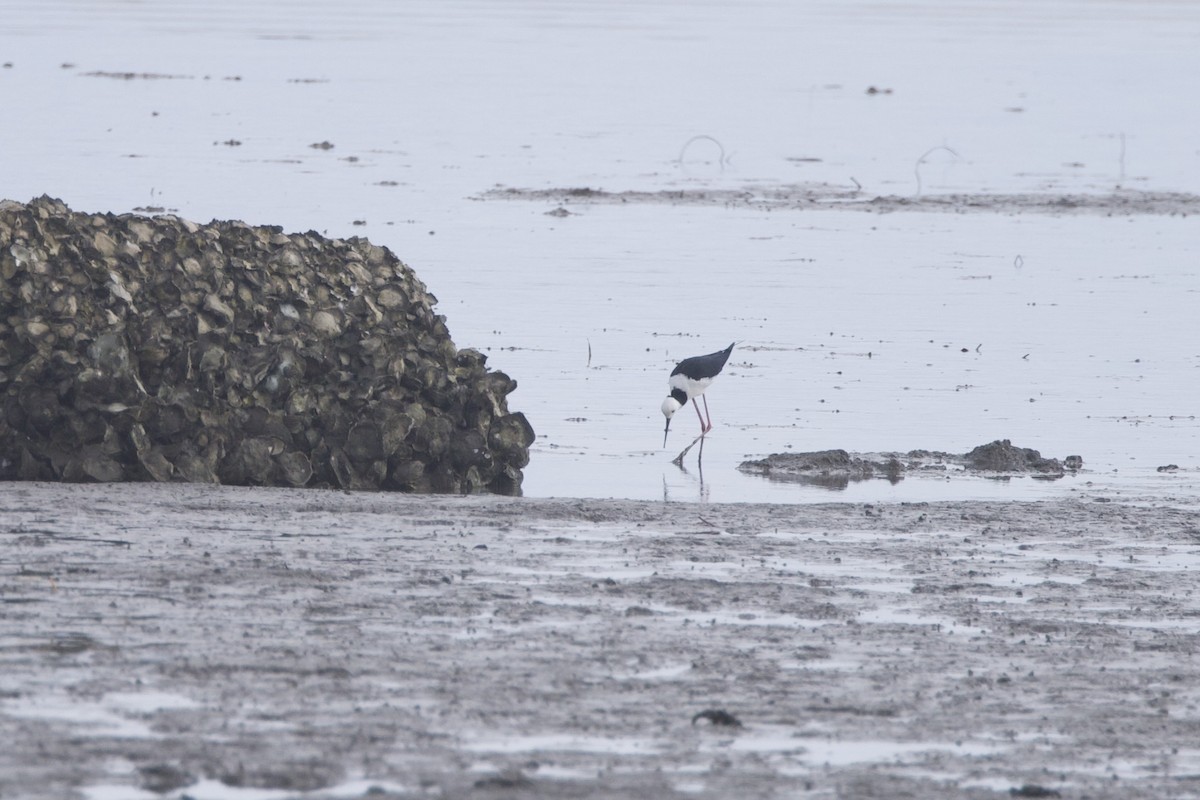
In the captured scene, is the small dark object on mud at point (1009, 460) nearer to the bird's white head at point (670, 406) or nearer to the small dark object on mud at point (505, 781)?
the bird's white head at point (670, 406)

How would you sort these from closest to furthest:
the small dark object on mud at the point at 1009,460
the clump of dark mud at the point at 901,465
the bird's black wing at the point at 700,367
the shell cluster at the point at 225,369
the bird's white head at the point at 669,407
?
the shell cluster at the point at 225,369
the clump of dark mud at the point at 901,465
the small dark object on mud at the point at 1009,460
the bird's white head at the point at 669,407
the bird's black wing at the point at 700,367

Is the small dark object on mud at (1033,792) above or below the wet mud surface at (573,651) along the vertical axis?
below

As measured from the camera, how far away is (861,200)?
29.1 metres

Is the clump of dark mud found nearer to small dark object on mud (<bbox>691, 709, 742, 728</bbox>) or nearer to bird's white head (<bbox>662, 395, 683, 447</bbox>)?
bird's white head (<bbox>662, 395, 683, 447</bbox>)

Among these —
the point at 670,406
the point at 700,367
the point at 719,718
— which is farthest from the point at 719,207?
the point at 719,718

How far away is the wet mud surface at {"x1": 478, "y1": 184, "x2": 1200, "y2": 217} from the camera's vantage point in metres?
28.4

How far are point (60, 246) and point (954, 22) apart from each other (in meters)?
72.9

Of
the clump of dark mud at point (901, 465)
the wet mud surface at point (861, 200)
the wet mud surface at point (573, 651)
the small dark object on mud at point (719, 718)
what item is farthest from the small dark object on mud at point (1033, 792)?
the wet mud surface at point (861, 200)

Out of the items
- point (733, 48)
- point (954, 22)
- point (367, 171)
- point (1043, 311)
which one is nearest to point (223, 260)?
point (1043, 311)

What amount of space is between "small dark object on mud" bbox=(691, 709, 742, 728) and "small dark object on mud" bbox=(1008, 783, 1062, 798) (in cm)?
95

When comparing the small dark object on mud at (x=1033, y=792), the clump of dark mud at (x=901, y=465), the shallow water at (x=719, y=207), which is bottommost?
the small dark object on mud at (x=1033, y=792)

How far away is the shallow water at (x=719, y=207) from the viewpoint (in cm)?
1434

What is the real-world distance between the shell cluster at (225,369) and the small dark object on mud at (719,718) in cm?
450

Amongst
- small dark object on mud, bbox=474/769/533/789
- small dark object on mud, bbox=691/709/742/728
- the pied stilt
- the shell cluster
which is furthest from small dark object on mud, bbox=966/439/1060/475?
small dark object on mud, bbox=474/769/533/789
